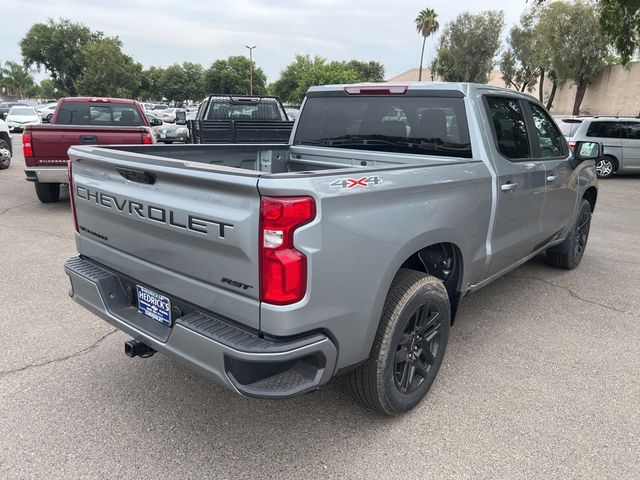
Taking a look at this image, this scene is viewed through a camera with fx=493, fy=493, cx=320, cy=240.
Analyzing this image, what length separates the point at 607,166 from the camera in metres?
14.0

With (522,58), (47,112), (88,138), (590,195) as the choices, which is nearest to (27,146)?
(88,138)

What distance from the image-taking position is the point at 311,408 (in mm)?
2998

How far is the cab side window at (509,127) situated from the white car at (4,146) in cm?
1272

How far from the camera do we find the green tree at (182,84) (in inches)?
2955

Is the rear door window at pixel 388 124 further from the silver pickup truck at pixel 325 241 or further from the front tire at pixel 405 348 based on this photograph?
the front tire at pixel 405 348

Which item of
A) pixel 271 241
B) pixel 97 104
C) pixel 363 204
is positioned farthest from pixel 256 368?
pixel 97 104

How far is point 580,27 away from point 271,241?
103 feet

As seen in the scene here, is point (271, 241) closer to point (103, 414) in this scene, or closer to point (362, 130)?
point (103, 414)

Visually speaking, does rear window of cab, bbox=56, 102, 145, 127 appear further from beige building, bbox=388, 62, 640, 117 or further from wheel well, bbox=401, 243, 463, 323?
beige building, bbox=388, 62, 640, 117

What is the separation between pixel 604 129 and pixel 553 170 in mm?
11139

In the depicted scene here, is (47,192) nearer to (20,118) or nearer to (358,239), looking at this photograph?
(358,239)

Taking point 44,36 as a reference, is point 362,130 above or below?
below

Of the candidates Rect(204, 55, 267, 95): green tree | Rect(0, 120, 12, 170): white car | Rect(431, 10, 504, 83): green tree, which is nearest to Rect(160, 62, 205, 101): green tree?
Rect(204, 55, 267, 95): green tree

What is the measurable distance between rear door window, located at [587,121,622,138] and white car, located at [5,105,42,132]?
24.5m
